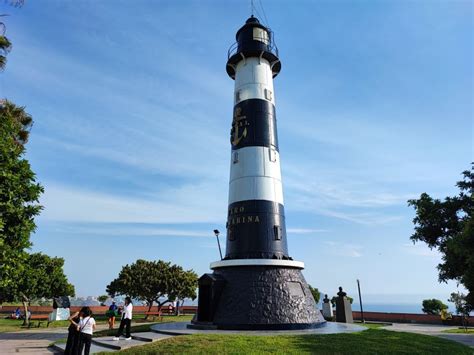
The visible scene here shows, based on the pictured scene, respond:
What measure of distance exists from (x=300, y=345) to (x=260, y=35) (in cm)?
1845

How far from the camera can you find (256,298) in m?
17.1

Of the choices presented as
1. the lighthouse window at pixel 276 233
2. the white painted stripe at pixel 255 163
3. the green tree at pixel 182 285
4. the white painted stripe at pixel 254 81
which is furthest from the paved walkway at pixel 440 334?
the green tree at pixel 182 285

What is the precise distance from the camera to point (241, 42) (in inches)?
920

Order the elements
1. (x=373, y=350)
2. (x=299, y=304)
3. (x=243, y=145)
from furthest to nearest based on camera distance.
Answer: (x=243, y=145) < (x=299, y=304) < (x=373, y=350)

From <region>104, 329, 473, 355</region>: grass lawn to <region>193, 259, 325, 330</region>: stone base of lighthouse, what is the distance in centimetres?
313

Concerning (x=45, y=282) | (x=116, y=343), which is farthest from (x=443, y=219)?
(x=45, y=282)

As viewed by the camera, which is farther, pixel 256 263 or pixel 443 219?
pixel 443 219

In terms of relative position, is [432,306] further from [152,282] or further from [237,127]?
[237,127]

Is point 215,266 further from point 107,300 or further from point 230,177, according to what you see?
point 107,300

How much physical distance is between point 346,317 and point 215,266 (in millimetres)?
11533

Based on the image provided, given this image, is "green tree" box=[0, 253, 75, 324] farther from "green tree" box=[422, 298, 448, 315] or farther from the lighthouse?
"green tree" box=[422, 298, 448, 315]

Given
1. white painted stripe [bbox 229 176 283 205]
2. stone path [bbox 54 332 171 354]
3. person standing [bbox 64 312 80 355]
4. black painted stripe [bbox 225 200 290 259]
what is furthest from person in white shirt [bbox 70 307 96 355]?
white painted stripe [bbox 229 176 283 205]

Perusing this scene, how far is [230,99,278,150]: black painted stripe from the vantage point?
2070 cm

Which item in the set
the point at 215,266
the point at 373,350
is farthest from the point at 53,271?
the point at 373,350
